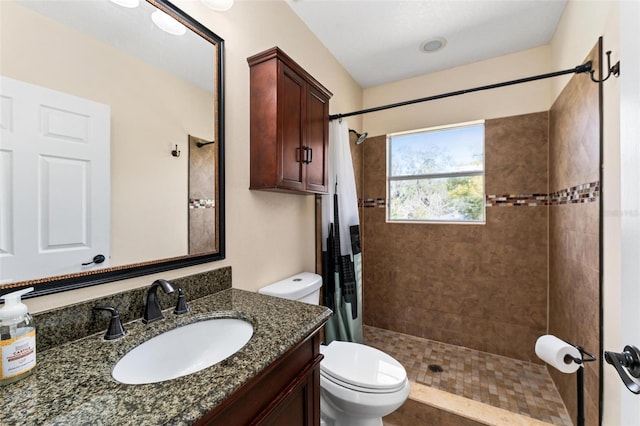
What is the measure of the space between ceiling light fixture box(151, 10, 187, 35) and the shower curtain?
1147 mm

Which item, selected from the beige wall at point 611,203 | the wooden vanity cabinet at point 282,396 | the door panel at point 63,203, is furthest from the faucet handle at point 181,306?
the beige wall at point 611,203

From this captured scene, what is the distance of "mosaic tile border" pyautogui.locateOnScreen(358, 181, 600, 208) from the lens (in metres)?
1.41

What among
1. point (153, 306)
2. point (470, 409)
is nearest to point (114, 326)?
point (153, 306)

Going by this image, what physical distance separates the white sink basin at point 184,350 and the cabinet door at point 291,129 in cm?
73

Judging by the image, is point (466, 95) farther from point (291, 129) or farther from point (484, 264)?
point (291, 129)

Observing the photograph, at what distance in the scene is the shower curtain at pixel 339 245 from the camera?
80.6 inches

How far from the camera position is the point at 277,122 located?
4.60 feet

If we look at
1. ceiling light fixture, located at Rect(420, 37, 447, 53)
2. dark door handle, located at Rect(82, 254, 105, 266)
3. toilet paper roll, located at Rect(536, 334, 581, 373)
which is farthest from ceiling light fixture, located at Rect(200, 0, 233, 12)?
toilet paper roll, located at Rect(536, 334, 581, 373)

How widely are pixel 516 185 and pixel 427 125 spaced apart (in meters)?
0.93

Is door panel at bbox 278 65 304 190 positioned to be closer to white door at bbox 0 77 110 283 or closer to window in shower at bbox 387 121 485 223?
white door at bbox 0 77 110 283

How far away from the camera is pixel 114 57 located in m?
0.91

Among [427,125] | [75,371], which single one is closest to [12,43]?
[75,371]

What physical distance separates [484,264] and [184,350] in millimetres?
2382

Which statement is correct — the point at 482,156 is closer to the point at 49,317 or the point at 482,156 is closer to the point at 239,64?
the point at 239,64
